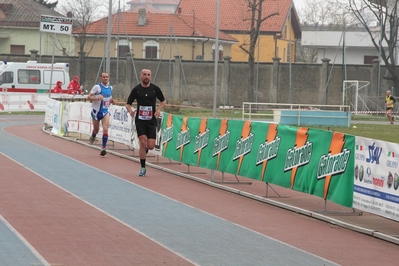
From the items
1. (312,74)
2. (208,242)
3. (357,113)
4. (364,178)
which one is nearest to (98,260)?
(208,242)

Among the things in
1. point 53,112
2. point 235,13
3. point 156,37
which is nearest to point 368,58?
point 235,13

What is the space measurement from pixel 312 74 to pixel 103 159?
35792 millimetres

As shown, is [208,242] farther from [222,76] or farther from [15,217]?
[222,76]

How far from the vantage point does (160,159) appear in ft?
69.4

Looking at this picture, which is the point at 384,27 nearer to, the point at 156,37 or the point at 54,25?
the point at 156,37

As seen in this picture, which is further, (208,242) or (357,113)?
(357,113)

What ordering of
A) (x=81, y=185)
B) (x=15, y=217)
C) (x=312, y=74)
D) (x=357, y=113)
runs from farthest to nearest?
(x=312, y=74) < (x=357, y=113) < (x=81, y=185) < (x=15, y=217)

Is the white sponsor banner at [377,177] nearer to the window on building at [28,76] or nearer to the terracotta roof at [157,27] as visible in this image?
the window on building at [28,76]

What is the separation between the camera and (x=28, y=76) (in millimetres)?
→ 46938

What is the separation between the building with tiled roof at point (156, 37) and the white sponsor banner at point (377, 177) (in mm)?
55188

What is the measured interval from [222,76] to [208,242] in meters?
46.7

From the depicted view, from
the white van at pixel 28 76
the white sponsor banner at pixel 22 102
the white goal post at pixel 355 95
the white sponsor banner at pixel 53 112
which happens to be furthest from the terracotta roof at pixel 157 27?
the white sponsor banner at pixel 53 112

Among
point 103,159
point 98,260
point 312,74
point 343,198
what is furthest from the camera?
point 312,74

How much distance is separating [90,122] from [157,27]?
4774 cm
